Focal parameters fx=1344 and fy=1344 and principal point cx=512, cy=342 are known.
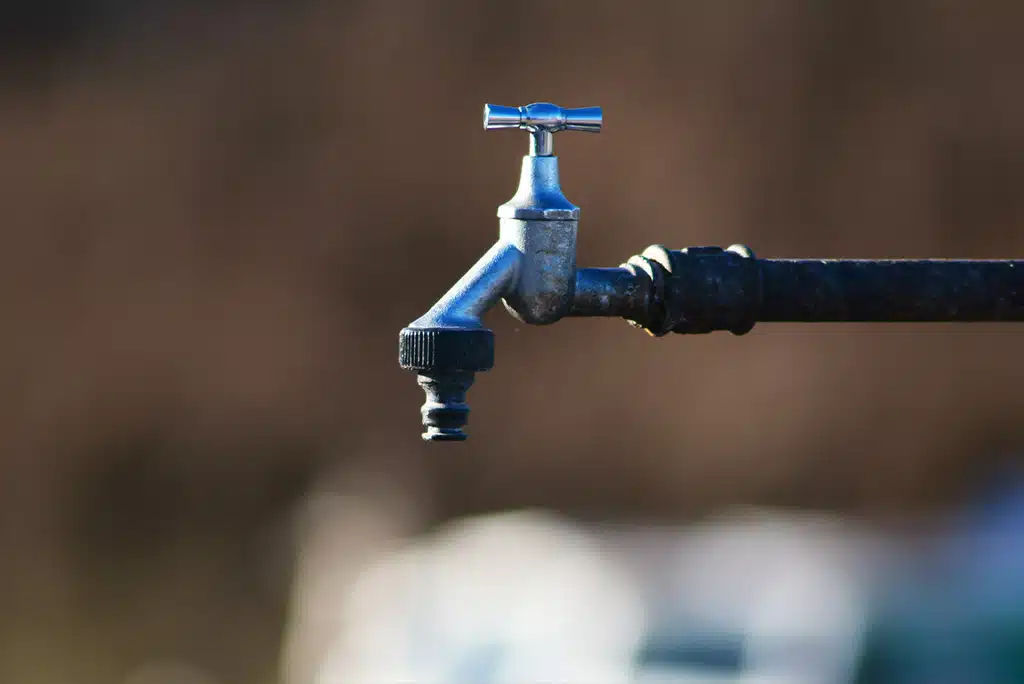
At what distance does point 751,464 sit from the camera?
6.97 feet

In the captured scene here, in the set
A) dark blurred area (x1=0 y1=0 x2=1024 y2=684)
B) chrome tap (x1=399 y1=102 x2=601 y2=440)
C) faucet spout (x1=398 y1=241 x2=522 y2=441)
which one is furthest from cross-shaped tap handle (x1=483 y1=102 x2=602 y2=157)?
dark blurred area (x1=0 y1=0 x2=1024 y2=684)

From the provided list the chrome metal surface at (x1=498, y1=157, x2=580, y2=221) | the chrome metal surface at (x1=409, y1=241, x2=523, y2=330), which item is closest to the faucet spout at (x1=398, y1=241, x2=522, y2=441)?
the chrome metal surface at (x1=409, y1=241, x2=523, y2=330)

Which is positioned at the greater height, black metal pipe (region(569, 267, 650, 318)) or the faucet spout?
black metal pipe (region(569, 267, 650, 318))

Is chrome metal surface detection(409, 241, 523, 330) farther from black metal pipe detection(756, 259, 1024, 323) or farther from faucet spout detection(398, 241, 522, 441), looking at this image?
black metal pipe detection(756, 259, 1024, 323)

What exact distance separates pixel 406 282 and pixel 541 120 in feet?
4.24

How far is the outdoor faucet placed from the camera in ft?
2.65

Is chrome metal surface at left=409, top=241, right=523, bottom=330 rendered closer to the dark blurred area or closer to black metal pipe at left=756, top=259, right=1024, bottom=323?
black metal pipe at left=756, top=259, right=1024, bottom=323

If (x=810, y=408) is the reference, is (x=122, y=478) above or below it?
below

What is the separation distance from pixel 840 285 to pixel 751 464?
52.9 inches

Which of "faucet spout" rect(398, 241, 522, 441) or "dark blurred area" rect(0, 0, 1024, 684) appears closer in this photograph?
"faucet spout" rect(398, 241, 522, 441)

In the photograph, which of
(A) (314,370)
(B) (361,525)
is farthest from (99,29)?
(B) (361,525)

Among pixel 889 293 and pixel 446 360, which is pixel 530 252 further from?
pixel 889 293

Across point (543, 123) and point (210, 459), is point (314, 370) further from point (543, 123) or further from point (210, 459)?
point (543, 123)

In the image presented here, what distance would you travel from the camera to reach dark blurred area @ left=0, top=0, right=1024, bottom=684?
6.94 ft
